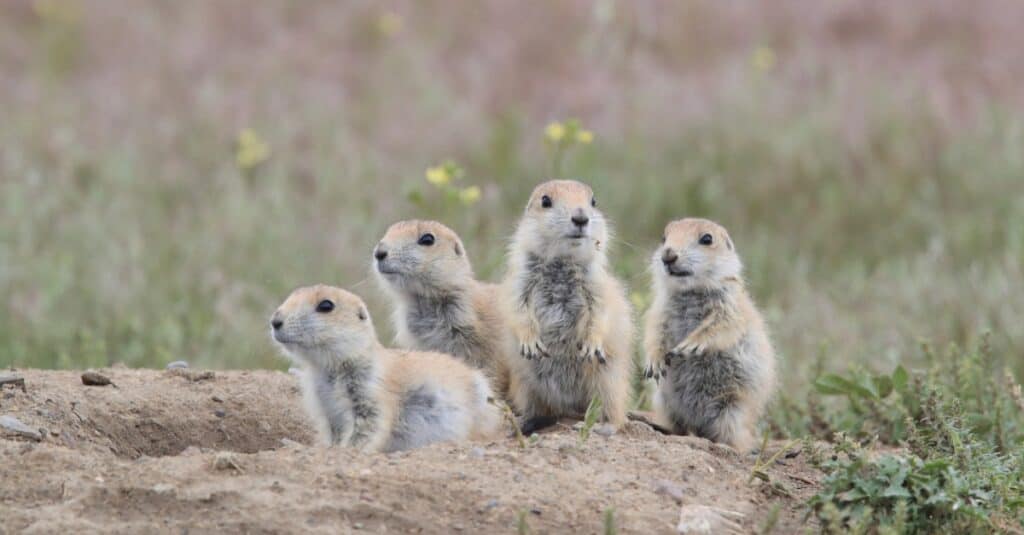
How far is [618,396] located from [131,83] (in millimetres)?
11141

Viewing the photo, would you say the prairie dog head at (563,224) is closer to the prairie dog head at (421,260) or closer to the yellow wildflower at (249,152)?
the prairie dog head at (421,260)

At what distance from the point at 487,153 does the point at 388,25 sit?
4067mm

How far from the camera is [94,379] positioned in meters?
6.73

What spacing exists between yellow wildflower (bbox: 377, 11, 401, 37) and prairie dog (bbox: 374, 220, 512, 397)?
9817mm

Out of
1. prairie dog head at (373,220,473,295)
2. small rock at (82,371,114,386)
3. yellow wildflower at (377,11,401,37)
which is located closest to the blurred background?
yellow wildflower at (377,11,401,37)

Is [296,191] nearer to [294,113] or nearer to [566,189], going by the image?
[294,113]

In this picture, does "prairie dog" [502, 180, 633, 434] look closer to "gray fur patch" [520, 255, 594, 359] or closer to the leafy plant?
"gray fur patch" [520, 255, 594, 359]

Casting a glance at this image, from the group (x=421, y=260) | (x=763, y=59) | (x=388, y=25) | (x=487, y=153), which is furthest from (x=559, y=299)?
(x=388, y=25)

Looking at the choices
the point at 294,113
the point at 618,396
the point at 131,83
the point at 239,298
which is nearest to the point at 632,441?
the point at 618,396

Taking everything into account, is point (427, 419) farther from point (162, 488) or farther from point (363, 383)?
point (162, 488)

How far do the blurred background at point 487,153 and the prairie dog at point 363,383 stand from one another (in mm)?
1906

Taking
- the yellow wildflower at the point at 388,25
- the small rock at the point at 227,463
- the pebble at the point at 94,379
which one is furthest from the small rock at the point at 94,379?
the yellow wildflower at the point at 388,25

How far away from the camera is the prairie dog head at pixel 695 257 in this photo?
6.86 meters

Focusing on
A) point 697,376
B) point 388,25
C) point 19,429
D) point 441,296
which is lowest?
point 19,429
